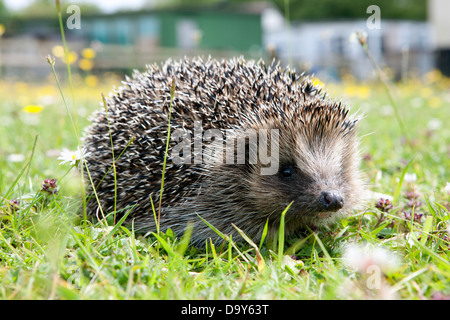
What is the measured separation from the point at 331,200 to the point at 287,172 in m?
0.53

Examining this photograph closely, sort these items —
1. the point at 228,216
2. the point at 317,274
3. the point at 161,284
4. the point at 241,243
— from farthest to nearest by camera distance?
the point at 228,216
the point at 241,243
the point at 317,274
the point at 161,284

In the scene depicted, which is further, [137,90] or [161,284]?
[137,90]

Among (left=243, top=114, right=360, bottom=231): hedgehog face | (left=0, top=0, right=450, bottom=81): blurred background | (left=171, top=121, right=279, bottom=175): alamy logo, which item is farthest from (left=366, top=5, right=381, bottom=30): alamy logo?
(left=0, top=0, right=450, bottom=81): blurred background

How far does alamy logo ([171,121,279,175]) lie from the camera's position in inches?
158

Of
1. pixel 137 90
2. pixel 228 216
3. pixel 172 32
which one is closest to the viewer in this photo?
pixel 228 216

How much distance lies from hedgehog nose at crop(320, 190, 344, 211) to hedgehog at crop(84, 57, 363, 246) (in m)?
0.16

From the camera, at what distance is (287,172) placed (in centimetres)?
396

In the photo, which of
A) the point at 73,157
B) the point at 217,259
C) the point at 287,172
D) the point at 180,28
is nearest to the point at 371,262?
the point at 217,259

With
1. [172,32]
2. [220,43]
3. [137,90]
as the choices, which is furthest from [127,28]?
[137,90]

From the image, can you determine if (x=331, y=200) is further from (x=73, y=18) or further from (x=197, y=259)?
(x=73, y=18)

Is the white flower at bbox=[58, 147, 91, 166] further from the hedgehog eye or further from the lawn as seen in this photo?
the hedgehog eye
